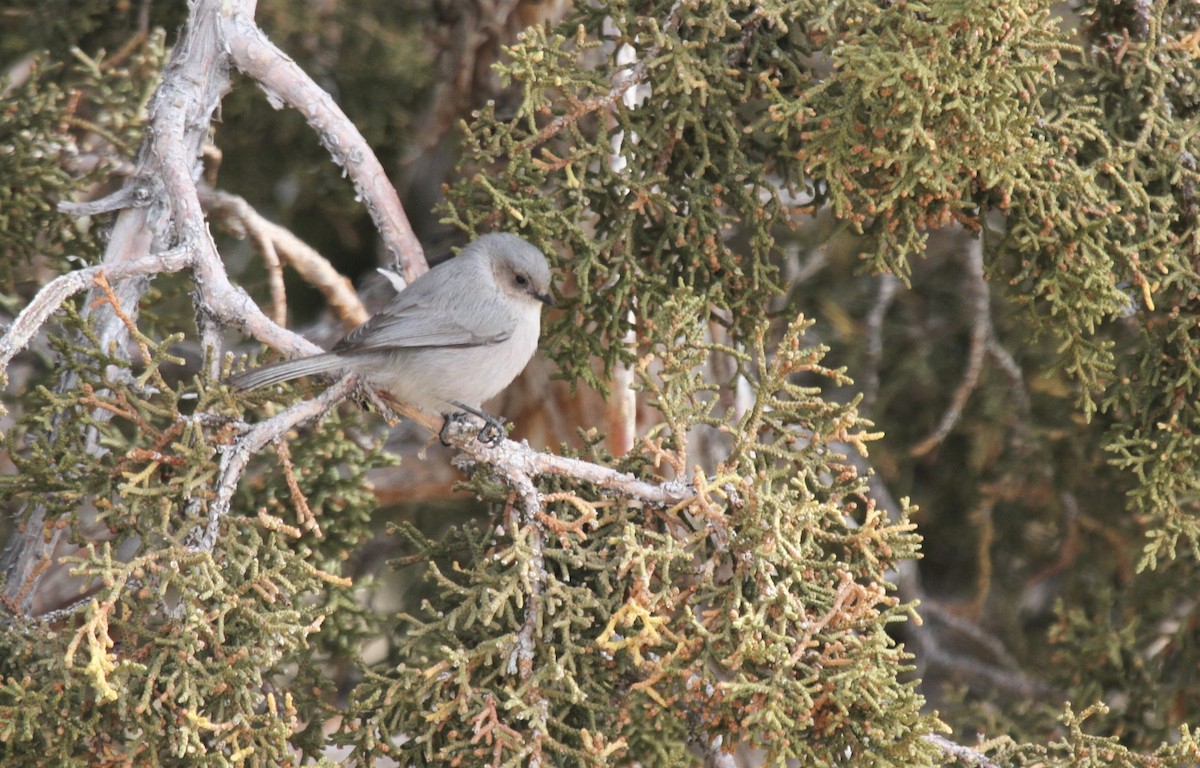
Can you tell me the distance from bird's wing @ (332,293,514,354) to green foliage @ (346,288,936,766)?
841 millimetres

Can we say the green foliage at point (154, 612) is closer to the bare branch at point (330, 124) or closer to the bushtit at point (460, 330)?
the bushtit at point (460, 330)

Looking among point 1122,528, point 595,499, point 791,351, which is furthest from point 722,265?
point 1122,528

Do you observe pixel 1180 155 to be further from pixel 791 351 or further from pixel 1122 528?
pixel 1122 528

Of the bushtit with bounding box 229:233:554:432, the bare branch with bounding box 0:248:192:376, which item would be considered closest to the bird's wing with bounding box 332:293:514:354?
the bushtit with bounding box 229:233:554:432

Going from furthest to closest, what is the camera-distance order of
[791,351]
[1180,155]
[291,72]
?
[291,72]
[1180,155]
[791,351]

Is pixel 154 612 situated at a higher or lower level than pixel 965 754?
higher

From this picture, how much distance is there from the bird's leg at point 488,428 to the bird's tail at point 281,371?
1.36ft

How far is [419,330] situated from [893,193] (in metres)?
1.69

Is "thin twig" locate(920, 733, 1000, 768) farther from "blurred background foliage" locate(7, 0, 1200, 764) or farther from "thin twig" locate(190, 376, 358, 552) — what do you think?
"thin twig" locate(190, 376, 358, 552)

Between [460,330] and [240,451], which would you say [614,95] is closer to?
[460,330]

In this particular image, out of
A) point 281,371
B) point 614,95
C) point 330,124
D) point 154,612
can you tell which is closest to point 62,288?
point 281,371

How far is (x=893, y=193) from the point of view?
10.4 feet

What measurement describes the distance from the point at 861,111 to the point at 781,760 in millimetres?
1726

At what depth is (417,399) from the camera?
4094 mm
